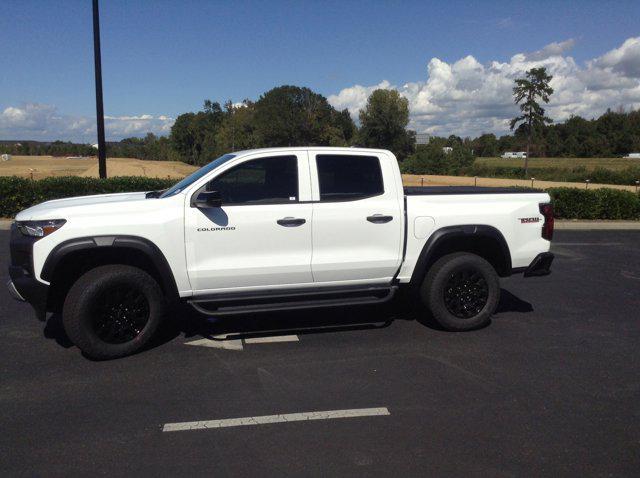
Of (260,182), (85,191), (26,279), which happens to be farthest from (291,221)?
(85,191)

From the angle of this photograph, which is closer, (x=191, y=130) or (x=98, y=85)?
(x=98, y=85)

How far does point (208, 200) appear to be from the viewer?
512 centimetres

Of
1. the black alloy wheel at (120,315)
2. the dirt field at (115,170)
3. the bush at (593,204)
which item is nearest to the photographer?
the black alloy wheel at (120,315)

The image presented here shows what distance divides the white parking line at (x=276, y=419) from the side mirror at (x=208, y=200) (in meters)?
1.95

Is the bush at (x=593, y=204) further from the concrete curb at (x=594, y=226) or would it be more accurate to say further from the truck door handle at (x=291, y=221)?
the truck door handle at (x=291, y=221)

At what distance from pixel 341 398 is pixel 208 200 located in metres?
2.10

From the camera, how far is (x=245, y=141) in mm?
78375

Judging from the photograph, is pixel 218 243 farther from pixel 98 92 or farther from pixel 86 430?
pixel 98 92

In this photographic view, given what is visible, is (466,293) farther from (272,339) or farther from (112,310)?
(112,310)

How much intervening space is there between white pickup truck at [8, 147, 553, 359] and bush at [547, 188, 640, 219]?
35.2 ft

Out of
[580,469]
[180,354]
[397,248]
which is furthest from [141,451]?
[397,248]

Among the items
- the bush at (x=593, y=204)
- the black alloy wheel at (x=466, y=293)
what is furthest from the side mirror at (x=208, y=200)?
the bush at (x=593, y=204)

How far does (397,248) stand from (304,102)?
250 ft

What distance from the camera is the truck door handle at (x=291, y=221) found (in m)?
5.39
